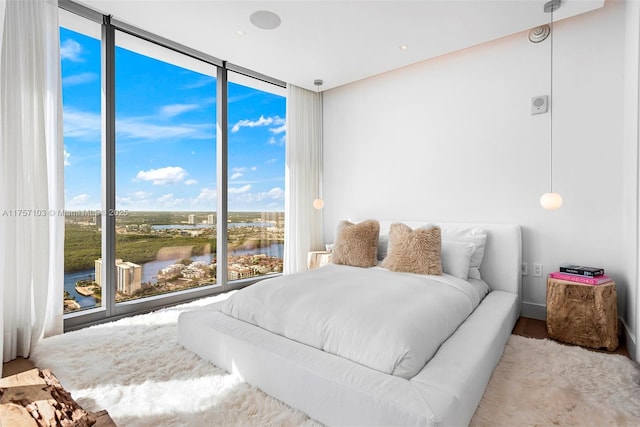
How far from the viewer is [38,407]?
1.26 m

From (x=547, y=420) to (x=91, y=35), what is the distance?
172 inches

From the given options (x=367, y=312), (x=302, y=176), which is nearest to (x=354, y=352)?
(x=367, y=312)

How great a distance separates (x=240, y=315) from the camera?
220cm

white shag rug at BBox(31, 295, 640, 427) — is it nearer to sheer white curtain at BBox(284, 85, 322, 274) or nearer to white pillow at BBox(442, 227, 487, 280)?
white pillow at BBox(442, 227, 487, 280)

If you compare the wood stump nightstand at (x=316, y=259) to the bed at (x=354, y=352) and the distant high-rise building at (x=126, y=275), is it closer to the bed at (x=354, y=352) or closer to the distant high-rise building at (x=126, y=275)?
the bed at (x=354, y=352)

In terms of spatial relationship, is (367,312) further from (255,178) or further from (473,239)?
(255,178)

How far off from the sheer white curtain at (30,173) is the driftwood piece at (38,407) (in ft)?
3.78

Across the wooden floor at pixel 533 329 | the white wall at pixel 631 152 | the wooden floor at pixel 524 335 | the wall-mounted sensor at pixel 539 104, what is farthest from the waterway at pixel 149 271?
the white wall at pixel 631 152

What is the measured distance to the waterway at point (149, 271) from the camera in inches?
114

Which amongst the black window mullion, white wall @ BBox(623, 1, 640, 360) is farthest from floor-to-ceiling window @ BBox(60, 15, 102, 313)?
white wall @ BBox(623, 1, 640, 360)

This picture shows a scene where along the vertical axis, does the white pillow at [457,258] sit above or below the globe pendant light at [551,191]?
below

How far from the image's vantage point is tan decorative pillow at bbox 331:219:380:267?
3170mm

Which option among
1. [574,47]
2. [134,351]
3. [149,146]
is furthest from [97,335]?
[574,47]

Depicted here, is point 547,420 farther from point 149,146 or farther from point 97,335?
point 149,146
